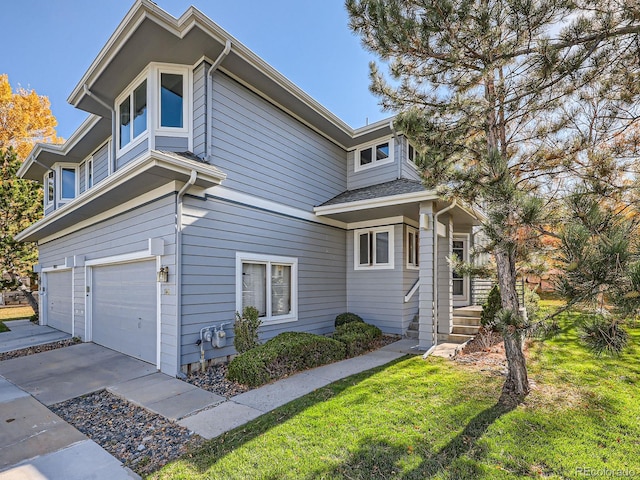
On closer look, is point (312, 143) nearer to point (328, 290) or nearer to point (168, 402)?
point (328, 290)

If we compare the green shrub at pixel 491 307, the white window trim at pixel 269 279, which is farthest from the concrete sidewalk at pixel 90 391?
the green shrub at pixel 491 307

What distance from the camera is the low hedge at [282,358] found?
527 centimetres

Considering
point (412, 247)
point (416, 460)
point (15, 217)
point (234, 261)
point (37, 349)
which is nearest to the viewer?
point (416, 460)

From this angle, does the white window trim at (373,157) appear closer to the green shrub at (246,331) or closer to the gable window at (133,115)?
the green shrub at (246,331)

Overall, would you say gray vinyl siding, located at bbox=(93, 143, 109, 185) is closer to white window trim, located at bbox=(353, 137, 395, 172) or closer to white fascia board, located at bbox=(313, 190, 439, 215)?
white fascia board, located at bbox=(313, 190, 439, 215)

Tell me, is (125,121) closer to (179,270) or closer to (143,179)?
(143,179)

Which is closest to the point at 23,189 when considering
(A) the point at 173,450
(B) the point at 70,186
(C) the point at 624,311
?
(B) the point at 70,186

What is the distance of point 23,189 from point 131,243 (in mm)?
10580

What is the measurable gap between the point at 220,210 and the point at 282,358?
298 cm

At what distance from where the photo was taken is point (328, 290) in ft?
30.3

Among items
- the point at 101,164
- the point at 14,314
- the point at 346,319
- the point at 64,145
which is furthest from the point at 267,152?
the point at 14,314

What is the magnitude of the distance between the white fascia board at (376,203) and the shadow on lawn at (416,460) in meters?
4.41

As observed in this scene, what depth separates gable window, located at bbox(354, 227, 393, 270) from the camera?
9.09 m

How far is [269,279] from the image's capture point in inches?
296
